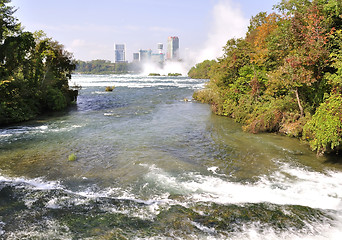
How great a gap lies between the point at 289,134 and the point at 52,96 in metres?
25.1

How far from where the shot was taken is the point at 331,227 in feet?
25.0

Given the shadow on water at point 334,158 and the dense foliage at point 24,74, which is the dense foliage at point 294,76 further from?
the dense foliage at point 24,74

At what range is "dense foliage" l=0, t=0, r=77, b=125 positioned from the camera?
22.2m

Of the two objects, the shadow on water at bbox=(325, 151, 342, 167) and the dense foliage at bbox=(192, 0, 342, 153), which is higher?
the dense foliage at bbox=(192, 0, 342, 153)

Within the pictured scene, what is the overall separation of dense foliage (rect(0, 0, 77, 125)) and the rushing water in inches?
199

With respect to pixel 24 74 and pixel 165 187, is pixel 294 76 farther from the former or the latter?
pixel 24 74

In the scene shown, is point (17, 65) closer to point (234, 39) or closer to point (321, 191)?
point (234, 39)

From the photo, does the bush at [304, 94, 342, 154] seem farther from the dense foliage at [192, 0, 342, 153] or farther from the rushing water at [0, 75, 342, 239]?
the rushing water at [0, 75, 342, 239]

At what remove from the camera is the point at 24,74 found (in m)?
25.1

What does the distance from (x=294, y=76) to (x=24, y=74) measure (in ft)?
79.2

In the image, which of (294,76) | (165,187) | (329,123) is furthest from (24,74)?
(329,123)

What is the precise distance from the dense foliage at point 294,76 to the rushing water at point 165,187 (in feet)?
5.34

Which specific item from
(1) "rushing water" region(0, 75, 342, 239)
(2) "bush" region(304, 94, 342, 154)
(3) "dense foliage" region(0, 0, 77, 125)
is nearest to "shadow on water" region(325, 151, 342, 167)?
(1) "rushing water" region(0, 75, 342, 239)

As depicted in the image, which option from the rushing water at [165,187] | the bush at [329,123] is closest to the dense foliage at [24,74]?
the rushing water at [165,187]
